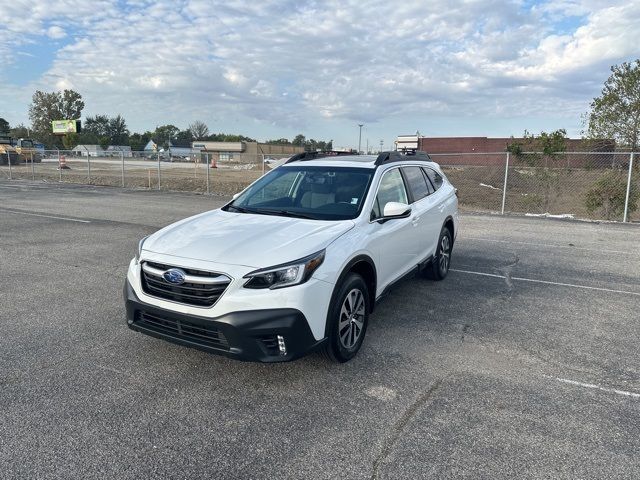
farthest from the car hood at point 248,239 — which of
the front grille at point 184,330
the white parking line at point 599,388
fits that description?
the white parking line at point 599,388

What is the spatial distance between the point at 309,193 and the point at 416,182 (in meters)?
1.65

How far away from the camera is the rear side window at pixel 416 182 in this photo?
5617 millimetres

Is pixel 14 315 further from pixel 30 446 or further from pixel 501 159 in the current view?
pixel 501 159

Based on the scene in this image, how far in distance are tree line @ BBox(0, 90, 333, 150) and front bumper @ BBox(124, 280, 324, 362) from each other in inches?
3059

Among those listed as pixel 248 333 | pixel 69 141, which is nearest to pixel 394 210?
pixel 248 333

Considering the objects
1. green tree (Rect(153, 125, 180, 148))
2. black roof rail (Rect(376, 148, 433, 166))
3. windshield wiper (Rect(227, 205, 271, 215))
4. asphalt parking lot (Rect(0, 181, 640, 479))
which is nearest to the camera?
asphalt parking lot (Rect(0, 181, 640, 479))

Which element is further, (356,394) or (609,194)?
(609,194)

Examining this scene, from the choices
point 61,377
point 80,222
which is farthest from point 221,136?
point 61,377

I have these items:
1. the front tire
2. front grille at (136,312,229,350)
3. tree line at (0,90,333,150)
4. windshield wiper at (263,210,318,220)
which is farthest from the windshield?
tree line at (0,90,333,150)

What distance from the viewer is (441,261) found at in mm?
6605

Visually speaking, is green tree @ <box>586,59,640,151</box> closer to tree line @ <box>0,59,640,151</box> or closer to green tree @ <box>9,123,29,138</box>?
tree line @ <box>0,59,640,151</box>

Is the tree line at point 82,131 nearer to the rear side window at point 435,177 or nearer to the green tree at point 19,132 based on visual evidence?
the green tree at point 19,132

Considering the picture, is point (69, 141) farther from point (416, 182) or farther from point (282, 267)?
point (282, 267)

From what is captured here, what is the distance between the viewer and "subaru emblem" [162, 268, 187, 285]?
11.4ft
